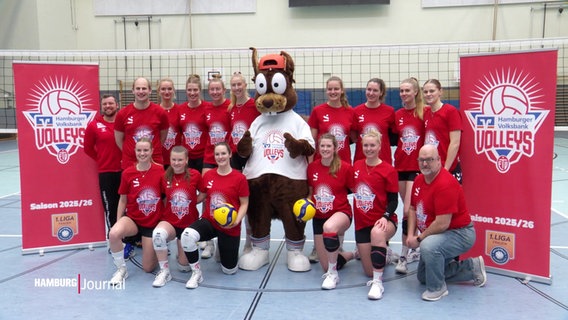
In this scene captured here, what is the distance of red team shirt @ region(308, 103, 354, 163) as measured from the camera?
4297mm

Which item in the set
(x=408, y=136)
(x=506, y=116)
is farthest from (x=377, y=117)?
(x=506, y=116)

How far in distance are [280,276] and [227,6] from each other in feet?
43.6

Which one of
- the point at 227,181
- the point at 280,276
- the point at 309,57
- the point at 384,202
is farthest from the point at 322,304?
the point at 309,57

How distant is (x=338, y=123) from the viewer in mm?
4305

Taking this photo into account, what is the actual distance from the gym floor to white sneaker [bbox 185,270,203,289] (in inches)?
1.9

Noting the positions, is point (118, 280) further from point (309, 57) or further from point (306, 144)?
point (309, 57)

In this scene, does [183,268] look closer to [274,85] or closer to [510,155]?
[274,85]

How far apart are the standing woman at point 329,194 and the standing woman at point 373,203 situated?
0.34 feet

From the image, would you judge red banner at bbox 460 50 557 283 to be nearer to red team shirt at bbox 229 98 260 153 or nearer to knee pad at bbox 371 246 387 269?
knee pad at bbox 371 246 387 269

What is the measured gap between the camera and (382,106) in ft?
14.2

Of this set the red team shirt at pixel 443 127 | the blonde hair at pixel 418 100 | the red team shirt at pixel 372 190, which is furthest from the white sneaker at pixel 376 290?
the blonde hair at pixel 418 100

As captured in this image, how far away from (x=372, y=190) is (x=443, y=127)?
0.84 m

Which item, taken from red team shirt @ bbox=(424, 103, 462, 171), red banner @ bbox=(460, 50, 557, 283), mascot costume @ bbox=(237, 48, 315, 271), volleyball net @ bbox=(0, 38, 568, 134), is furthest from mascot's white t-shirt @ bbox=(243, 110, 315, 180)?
volleyball net @ bbox=(0, 38, 568, 134)

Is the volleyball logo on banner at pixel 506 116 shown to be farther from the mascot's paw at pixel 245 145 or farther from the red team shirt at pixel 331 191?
the mascot's paw at pixel 245 145
